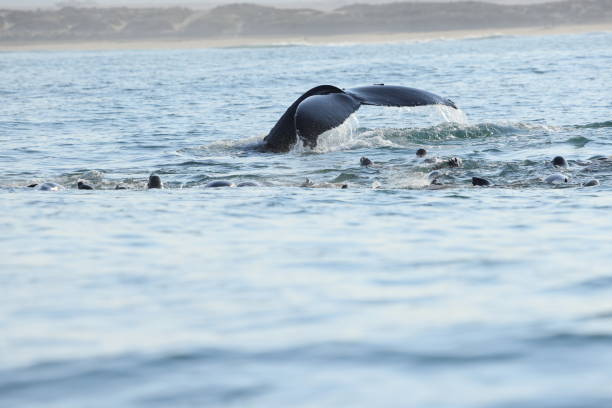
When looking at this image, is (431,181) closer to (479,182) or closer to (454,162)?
(479,182)

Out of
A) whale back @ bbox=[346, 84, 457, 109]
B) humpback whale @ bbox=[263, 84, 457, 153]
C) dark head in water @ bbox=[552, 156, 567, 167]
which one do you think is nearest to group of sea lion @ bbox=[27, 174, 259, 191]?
humpback whale @ bbox=[263, 84, 457, 153]

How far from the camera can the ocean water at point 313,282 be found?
4.90 metres

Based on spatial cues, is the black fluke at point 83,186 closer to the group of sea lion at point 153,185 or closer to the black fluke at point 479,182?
the group of sea lion at point 153,185

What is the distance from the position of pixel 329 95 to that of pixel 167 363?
9.05 metres

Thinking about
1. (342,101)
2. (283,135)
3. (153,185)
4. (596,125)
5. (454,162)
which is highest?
(342,101)

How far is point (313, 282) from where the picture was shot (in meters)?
7.06

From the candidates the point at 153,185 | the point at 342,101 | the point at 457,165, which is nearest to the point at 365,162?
the point at 342,101

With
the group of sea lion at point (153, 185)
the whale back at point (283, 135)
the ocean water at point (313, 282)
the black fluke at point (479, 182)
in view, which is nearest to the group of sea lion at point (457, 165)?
the black fluke at point (479, 182)

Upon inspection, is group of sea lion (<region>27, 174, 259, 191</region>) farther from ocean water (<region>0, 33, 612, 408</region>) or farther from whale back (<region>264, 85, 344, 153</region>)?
whale back (<region>264, 85, 344, 153</region>)

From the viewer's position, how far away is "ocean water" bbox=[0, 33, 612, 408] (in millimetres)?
4898

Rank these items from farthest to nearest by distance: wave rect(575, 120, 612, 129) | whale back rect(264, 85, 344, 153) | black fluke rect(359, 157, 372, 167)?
wave rect(575, 120, 612, 129) < whale back rect(264, 85, 344, 153) < black fluke rect(359, 157, 372, 167)

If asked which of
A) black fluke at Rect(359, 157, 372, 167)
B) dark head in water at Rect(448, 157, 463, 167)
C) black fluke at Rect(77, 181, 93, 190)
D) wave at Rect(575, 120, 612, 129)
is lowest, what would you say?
wave at Rect(575, 120, 612, 129)

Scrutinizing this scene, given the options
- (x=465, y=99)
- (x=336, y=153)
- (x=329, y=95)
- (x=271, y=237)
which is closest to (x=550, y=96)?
(x=465, y=99)

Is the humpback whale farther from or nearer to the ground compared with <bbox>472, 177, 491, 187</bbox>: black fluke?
farther from the ground
